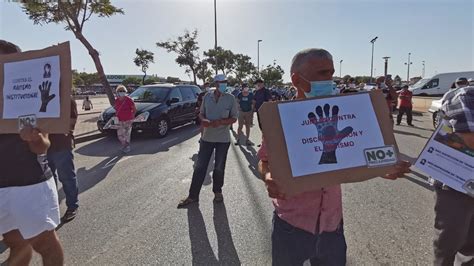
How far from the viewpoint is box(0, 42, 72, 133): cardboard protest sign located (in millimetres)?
1913

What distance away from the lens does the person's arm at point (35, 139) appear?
1878 mm

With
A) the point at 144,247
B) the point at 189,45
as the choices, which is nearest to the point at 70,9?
the point at 144,247

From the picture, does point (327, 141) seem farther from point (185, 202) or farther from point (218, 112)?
point (185, 202)

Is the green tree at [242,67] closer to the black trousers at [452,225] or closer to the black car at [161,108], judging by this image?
the black car at [161,108]

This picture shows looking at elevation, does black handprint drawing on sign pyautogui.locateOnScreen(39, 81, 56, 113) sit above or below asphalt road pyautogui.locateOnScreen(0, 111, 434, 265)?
A: above

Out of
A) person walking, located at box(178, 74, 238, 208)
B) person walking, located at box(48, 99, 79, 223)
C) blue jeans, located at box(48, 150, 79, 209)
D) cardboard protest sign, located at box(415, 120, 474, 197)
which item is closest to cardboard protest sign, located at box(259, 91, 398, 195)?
cardboard protest sign, located at box(415, 120, 474, 197)

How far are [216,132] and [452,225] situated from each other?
112 inches

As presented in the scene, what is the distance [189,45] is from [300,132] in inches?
1346

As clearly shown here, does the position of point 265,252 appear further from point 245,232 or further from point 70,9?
point 70,9

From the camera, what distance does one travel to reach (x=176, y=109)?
1114 cm

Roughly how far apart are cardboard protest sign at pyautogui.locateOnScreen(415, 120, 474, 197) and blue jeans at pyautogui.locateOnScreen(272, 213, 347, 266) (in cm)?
77

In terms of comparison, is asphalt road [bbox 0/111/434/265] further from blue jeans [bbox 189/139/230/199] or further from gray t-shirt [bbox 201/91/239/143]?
gray t-shirt [bbox 201/91/239/143]

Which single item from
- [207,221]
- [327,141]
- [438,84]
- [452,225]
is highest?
[438,84]

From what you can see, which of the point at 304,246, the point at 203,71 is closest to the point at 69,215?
the point at 304,246
